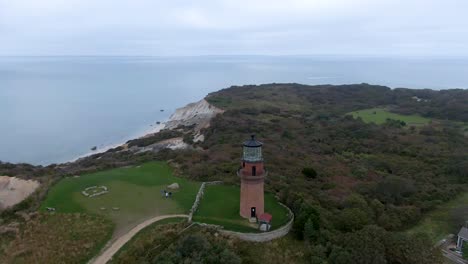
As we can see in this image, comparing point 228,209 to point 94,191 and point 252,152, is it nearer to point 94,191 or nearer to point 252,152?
point 252,152

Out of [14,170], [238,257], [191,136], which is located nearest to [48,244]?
[238,257]

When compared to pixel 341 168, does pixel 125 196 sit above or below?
above

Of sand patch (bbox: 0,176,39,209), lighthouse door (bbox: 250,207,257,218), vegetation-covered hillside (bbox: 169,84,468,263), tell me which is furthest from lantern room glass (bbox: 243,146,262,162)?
sand patch (bbox: 0,176,39,209)

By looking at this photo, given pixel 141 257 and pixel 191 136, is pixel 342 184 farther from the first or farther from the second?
pixel 191 136

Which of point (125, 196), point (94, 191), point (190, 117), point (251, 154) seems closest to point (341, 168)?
point (251, 154)

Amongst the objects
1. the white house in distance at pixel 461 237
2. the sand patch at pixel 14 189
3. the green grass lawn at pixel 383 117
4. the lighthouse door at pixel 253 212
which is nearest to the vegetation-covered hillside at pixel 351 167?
the green grass lawn at pixel 383 117

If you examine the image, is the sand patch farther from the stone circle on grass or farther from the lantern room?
the lantern room
